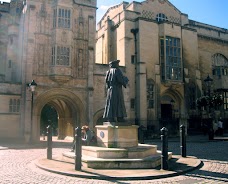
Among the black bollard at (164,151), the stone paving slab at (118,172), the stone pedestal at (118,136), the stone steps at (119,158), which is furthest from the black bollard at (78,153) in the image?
the black bollard at (164,151)

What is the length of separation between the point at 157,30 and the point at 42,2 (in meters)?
13.6

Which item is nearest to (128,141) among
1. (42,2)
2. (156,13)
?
(42,2)

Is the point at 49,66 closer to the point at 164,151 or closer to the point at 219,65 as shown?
the point at 164,151

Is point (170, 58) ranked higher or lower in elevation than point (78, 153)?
higher

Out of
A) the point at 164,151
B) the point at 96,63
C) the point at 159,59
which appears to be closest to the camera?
the point at 164,151

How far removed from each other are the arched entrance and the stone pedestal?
13.9m

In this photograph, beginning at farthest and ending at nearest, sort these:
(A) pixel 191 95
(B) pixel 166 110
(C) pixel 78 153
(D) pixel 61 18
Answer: (A) pixel 191 95 < (B) pixel 166 110 < (D) pixel 61 18 < (C) pixel 78 153

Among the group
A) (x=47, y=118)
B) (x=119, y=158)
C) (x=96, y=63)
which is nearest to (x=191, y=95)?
(x=96, y=63)

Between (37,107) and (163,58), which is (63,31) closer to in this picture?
(37,107)

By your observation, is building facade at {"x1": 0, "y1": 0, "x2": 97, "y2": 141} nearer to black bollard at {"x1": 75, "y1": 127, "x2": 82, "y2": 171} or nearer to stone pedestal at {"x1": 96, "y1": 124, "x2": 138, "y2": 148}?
stone pedestal at {"x1": 96, "y1": 124, "x2": 138, "y2": 148}

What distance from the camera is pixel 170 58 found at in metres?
30.8

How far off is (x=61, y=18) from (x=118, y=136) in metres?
17.8

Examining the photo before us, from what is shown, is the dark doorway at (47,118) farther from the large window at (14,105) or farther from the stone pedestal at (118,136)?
the stone pedestal at (118,136)

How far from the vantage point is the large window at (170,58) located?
30.4 m
